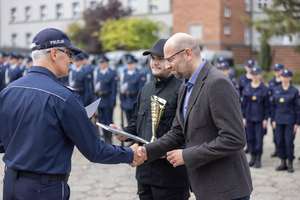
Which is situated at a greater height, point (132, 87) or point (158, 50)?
point (158, 50)

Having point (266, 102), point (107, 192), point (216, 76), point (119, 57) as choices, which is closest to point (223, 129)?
point (216, 76)

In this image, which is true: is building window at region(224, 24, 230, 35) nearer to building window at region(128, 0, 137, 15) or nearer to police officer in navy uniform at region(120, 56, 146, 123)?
building window at region(128, 0, 137, 15)

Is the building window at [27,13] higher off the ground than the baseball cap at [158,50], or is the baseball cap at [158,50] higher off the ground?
the building window at [27,13]

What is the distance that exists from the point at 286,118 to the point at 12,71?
32.2 ft

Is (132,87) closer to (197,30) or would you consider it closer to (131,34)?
(131,34)

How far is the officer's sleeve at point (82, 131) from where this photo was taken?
7.93ft

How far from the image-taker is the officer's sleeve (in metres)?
2.42

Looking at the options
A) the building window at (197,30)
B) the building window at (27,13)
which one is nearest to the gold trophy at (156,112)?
the building window at (197,30)

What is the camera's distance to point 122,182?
233 inches

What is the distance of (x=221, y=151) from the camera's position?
2500mm

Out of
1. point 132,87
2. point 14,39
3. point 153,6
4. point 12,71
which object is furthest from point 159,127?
point 14,39

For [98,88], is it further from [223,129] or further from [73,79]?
[223,129]

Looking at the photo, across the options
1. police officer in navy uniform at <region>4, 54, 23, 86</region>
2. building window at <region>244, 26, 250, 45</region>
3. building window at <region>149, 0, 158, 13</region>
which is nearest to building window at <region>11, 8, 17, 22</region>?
building window at <region>149, 0, 158, 13</region>

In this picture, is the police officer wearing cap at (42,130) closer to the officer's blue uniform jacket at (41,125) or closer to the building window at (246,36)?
the officer's blue uniform jacket at (41,125)
